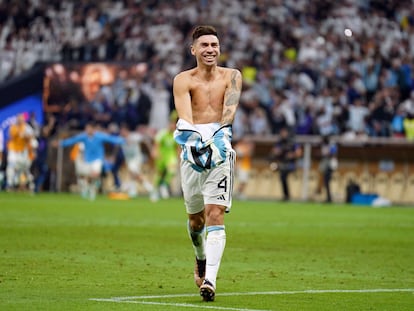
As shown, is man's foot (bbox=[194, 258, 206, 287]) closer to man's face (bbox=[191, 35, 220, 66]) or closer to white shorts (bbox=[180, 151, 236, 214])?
white shorts (bbox=[180, 151, 236, 214])

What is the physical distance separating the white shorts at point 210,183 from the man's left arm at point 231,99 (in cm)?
34

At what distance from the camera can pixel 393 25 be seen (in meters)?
39.9

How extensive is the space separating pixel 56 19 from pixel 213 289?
34604 mm

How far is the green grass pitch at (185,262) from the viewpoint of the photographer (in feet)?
34.5

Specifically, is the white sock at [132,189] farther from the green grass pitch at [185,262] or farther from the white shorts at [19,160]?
the green grass pitch at [185,262]

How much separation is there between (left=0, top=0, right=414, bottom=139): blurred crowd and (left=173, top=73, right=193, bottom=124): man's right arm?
26.4m

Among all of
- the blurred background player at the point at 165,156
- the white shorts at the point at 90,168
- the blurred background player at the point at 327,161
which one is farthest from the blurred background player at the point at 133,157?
the blurred background player at the point at 327,161

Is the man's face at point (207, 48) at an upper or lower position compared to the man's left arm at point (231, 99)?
upper

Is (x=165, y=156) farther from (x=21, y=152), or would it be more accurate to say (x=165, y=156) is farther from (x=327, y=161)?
(x=327, y=161)

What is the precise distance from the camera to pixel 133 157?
125 feet

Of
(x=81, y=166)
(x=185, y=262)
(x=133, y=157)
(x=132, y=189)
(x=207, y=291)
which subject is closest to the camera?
(x=207, y=291)

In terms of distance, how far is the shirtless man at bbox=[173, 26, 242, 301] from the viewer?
10.8 m

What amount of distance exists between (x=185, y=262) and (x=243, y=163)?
2431 cm

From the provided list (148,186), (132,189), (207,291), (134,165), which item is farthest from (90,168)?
(207,291)
